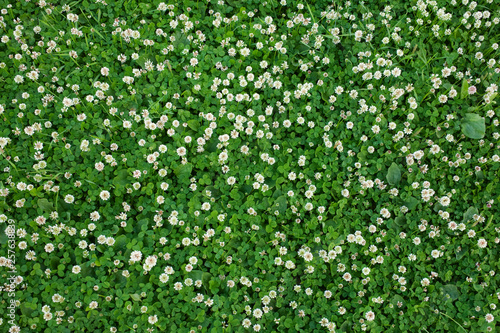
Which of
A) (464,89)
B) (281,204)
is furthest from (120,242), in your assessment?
(464,89)

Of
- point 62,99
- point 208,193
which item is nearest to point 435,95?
point 208,193

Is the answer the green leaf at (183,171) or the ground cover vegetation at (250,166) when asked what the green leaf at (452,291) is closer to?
the ground cover vegetation at (250,166)

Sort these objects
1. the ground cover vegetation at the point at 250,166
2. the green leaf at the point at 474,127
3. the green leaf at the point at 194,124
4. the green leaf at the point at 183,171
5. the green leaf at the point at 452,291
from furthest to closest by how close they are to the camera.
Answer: the green leaf at the point at 474,127 → the green leaf at the point at 194,124 → the green leaf at the point at 183,171 → the green leaf at the point at 452,291 → the ground cover vegetation at the point at 250,166

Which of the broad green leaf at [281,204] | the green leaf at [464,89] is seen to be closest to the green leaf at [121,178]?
the broad green leaf at [281,204]

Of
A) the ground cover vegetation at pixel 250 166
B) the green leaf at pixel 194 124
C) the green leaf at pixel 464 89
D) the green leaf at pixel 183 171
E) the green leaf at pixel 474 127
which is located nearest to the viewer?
the ground cover vegetation at pixel 250 166

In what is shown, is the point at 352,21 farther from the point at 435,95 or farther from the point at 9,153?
the point at 9,153

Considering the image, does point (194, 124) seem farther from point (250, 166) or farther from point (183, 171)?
point (250, 166)

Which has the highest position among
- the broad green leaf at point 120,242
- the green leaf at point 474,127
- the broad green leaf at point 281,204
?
the green leaf at point 474,127
